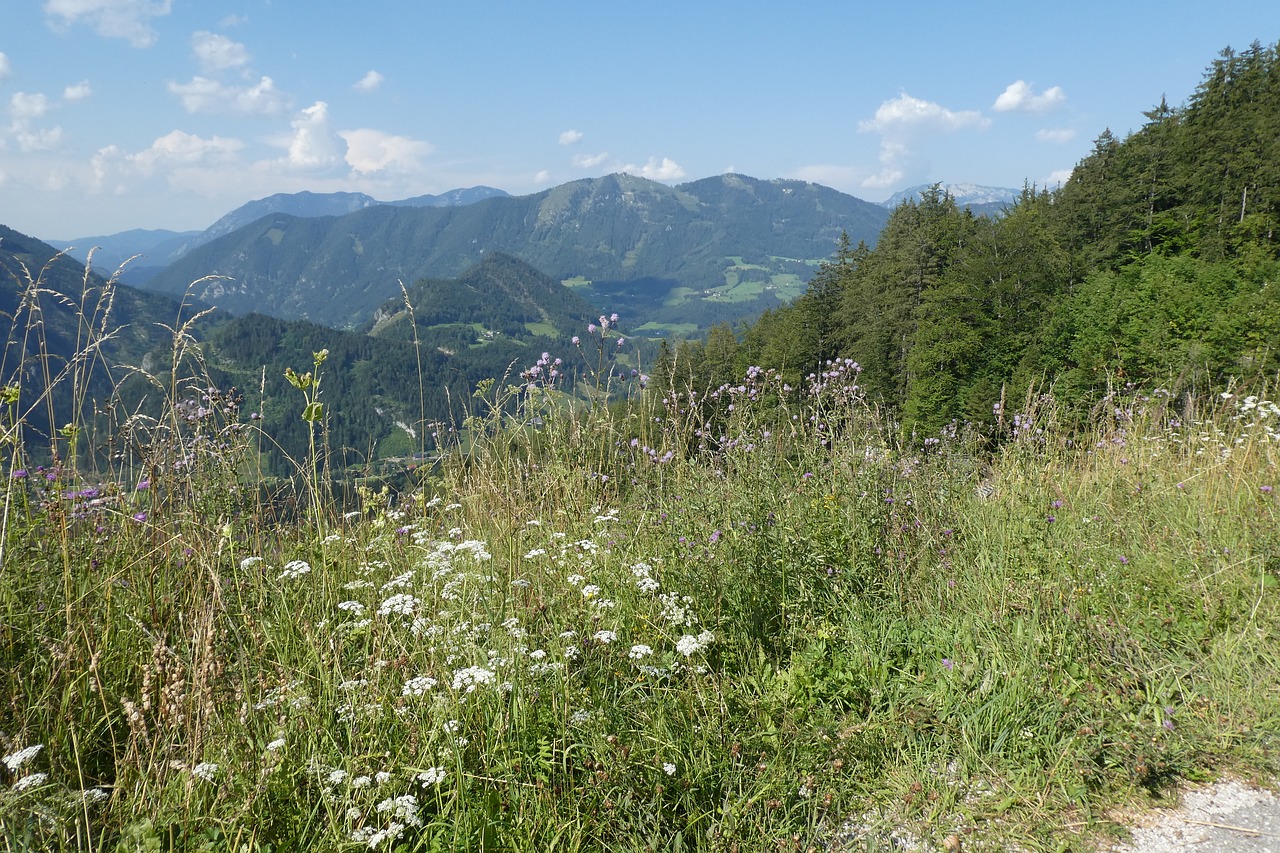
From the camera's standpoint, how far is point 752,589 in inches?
139

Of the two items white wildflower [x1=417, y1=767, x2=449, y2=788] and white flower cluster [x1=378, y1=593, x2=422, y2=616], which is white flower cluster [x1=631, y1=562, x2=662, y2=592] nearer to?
white flower cluster [x1=378, y1=593, x2=422, y2=616]

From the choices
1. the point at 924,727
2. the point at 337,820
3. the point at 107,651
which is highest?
the point at 107,651

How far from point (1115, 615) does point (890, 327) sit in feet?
135

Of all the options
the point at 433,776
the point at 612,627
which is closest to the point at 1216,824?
the point at 612,627

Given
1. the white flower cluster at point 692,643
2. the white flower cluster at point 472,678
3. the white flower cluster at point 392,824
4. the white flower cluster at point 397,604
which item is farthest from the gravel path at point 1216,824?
the white flower cluster at point 397,604

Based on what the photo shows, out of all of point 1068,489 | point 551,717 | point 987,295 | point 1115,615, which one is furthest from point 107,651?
point 987,295

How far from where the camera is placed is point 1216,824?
7.43 feet

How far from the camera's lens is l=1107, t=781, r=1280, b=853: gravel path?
218 centimetres

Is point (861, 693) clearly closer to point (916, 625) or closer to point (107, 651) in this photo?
point (916, 625)

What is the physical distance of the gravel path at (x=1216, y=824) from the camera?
2.18 m

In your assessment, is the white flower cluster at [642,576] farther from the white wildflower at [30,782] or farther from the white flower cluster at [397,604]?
the white wildflower at [30,782]

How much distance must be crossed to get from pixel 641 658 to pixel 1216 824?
2.12m

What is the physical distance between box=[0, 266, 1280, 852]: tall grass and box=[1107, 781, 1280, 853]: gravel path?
0.31ft

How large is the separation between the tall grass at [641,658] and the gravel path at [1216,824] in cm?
9
